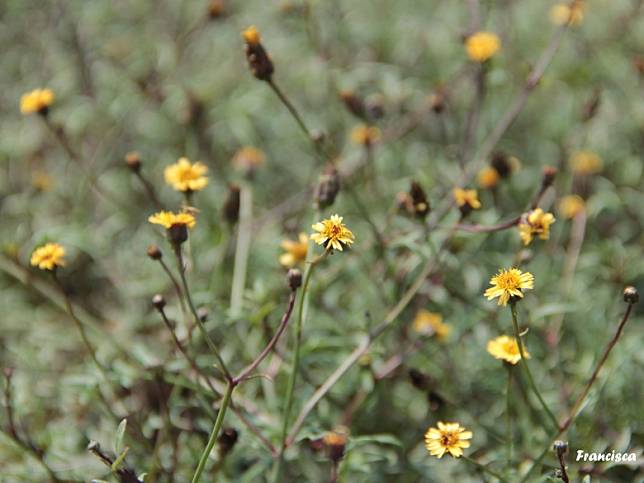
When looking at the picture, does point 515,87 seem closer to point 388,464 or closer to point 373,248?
point 373,248

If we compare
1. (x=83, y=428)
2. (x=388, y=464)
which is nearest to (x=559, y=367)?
(x=388, y=464)

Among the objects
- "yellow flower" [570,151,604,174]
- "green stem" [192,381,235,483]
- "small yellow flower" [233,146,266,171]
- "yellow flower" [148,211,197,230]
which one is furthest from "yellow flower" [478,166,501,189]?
"green stem" [192,381,235,483]

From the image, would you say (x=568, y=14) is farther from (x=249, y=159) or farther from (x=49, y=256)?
(x=49, y=256)

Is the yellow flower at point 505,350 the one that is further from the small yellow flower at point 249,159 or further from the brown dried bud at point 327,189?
the small yellow flower at point 249,159

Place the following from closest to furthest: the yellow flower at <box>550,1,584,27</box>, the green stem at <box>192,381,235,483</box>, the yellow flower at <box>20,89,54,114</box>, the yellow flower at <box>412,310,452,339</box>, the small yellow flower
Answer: the green stem at <box>192,381,235,483</box> < the yellow flower at <box>412,310,452,339</box> < the yellow flower at <box>20,89,54,114</box> < the yellow flower at <box>550,1,584,27</box> < the small yellow flower

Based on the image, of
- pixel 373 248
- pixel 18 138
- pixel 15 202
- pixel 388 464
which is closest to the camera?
pixel 388 464

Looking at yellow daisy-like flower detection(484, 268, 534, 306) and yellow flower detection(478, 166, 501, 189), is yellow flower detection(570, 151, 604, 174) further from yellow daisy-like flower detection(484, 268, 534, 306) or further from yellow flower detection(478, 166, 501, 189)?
yellow daisy-like flower detection(484, 268, 534, 306)

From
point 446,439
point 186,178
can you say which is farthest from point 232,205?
point 446,439

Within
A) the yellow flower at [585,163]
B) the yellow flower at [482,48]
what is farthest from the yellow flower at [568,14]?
the yellow flower at [585,163]
